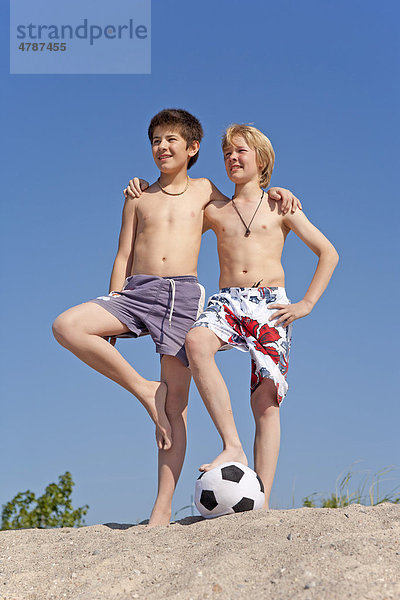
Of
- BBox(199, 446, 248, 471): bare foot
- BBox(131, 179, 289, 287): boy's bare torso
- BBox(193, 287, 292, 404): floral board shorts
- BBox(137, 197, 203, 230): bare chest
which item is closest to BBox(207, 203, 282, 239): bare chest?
BBox(131, 179, 289, 287): boy's bare torso

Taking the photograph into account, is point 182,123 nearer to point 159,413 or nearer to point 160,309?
point 160,309

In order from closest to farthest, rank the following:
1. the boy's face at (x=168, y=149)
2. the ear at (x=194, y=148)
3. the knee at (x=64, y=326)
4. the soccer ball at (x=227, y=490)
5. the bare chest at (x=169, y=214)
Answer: the soccer ball at (x=227, y=490) → the knee at (x=64, y=326) → the bare chest at (x=169, y=214) → the boy's face at (x=168, y=149) → the ear at (x=194, y=148)

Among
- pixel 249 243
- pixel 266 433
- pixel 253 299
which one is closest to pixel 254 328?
pixel 253 299

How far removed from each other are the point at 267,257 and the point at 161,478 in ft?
6.22

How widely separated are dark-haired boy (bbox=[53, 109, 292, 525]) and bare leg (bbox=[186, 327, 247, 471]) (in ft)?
1.17

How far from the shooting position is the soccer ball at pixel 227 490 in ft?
14.6

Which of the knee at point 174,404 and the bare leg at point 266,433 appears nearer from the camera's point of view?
the bare leg at point 266,433

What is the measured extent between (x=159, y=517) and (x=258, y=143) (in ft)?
9.98

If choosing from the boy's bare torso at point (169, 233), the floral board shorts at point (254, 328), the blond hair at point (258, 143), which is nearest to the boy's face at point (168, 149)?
the boy's bare torso at point (169, 233)

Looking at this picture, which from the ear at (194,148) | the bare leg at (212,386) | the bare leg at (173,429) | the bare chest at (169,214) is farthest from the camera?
the ear at (194,148)

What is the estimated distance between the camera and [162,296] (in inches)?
204

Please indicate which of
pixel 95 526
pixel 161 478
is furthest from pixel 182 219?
pixel 95 526

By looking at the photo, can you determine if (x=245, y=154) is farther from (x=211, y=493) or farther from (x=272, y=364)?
(x=211, y=493)

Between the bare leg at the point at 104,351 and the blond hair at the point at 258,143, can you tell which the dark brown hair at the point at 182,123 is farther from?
the bare leg at the point at 104,351
